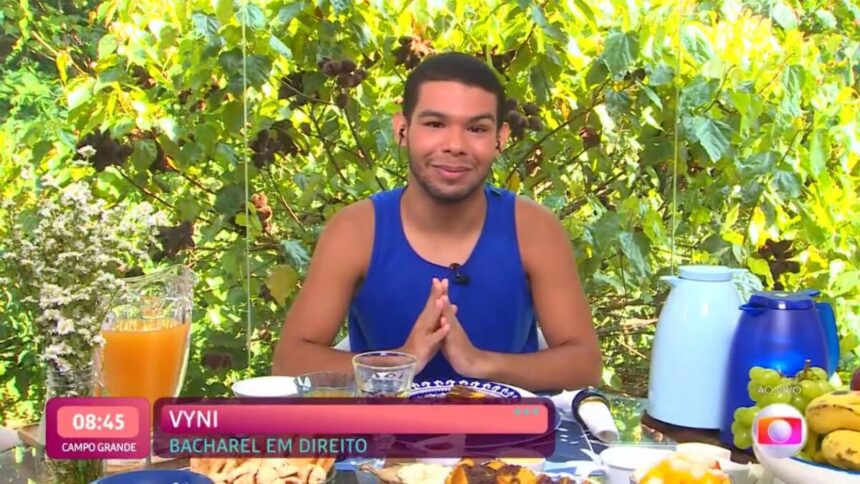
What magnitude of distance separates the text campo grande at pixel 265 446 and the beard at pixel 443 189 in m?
0.58

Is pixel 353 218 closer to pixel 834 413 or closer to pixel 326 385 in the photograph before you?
pixel 326 385

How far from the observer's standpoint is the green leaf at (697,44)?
1630 mm

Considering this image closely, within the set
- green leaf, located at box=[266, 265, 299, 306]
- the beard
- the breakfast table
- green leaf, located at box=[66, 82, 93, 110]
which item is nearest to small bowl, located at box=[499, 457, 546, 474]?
the breakfast table

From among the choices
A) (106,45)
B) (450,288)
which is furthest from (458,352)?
(106,45)

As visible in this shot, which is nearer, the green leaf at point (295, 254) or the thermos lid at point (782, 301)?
the thermos lid at point (782, 301)

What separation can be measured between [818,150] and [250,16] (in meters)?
1.14

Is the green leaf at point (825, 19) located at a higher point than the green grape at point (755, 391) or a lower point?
higher

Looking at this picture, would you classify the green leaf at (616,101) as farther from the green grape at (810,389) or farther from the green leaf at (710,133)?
the green grape at (810,389)

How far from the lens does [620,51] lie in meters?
1.57

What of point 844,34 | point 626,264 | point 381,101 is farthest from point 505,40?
point 844,34

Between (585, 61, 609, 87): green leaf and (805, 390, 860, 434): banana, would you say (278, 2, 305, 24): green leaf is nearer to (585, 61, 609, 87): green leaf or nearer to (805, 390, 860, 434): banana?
(585, 61, 609, 87): green leaf

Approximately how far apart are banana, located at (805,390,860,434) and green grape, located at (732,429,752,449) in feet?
0.40

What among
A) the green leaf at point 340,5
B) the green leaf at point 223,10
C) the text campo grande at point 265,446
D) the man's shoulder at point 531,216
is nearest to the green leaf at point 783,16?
the man's shoulder at point 531,216

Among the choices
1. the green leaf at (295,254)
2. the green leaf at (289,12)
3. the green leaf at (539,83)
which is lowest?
the green leaf at (295,254)
